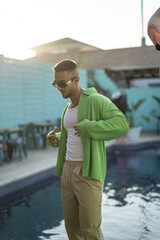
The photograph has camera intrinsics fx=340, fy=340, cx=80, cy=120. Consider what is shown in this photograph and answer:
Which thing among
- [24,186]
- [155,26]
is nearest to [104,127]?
[155,26]

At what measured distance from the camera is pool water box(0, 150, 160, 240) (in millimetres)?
4383

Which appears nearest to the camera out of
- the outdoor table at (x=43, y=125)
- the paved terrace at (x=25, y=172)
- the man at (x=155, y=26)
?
the man at (x=155, y=26)

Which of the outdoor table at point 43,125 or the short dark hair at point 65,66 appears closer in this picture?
the short dark hair at point 65,66

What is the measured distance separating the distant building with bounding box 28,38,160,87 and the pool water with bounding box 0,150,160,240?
13.8 m

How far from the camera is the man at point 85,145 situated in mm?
2436

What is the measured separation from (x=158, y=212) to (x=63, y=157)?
2902mm

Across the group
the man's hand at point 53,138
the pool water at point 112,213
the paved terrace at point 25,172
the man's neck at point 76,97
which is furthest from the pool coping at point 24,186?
the man's neck at point 76,97

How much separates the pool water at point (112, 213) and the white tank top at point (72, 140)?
1.96 meters

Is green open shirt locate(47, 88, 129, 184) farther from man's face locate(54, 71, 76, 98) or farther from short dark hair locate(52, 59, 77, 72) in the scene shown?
short dark hair locate(52, 59, 77, 72)

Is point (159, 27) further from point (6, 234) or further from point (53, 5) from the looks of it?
point (53, 5)

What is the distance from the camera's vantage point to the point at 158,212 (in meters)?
5.18

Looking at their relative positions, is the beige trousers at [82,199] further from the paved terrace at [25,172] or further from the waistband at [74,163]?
the paved terrace at [25,172]

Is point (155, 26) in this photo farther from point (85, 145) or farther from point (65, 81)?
point (85, 145)

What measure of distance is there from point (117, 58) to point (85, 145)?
23.5 metres
